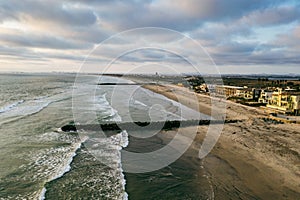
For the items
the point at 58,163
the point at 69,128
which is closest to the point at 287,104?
the point at 69,128

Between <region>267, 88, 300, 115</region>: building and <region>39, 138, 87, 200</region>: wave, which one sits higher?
<region>267, 88, 300, 115</region>: building

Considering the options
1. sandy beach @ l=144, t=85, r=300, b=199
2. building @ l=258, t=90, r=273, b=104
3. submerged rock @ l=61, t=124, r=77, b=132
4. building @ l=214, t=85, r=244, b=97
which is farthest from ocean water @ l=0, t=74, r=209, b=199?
building @ l=214, t=85, r=244, b=97

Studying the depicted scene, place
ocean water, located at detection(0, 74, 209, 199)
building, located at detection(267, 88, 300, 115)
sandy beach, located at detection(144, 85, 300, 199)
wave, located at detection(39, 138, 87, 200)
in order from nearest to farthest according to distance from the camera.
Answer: wave, located at detection(39, 138, 87, 200), ocean water, located at detection(0, 74, 209, 199), sandy beach, located at detection(144, 85, 300, 199), building, located at detection(267, 88, 300, 115)

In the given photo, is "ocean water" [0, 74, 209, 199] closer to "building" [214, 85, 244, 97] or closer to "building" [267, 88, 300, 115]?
"building" [267, 88, 300, 115]

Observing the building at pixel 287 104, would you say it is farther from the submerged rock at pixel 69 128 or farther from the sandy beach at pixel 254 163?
the submerged rock at pixel 69 128

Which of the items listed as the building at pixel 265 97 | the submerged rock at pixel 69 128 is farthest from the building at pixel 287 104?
the submerged rock at pixel 69 128

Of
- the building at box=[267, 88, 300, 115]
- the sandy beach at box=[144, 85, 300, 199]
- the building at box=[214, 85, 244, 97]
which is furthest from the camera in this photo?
the building at box=[214, 85, 244, 97]

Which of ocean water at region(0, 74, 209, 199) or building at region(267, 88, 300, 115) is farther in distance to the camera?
building at region(267, 88, 300, 115)

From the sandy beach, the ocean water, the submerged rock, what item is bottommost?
the sandy beach

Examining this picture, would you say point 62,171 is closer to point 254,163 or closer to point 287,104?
point 254,163
